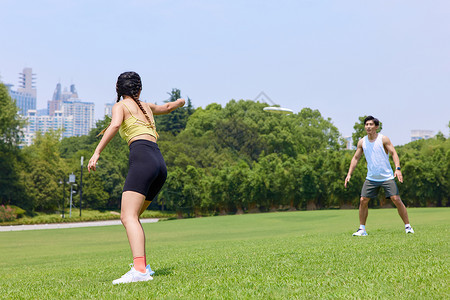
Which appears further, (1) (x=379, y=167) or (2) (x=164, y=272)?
(1) (x=379, y=167)

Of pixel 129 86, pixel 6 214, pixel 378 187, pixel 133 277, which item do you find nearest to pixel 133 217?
pixel 133 277

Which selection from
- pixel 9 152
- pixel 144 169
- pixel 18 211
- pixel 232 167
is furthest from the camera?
pixel 9 152

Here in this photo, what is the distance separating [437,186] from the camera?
4834 centimetres

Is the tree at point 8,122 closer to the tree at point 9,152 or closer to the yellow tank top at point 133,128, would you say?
the tree at point 9,152

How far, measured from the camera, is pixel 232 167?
184ft

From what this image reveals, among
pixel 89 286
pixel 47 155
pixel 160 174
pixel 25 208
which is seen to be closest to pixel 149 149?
pixel 160 174

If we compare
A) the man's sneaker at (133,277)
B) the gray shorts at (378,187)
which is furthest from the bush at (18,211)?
the man's sneaker at (133,277)

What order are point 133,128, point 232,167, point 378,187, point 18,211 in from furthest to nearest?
point 18,211 < point 232,167 < point 378,187 < point 133,128

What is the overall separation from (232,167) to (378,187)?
46.0m

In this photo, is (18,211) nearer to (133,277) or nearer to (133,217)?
(133,217)

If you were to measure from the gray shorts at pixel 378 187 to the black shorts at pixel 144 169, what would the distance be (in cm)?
609

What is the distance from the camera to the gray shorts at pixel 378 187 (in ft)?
32.3

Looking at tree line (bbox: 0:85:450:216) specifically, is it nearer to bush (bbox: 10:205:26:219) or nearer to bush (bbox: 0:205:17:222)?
bush (bbox: 10:205:26:219)

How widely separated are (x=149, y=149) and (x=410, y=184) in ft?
157
